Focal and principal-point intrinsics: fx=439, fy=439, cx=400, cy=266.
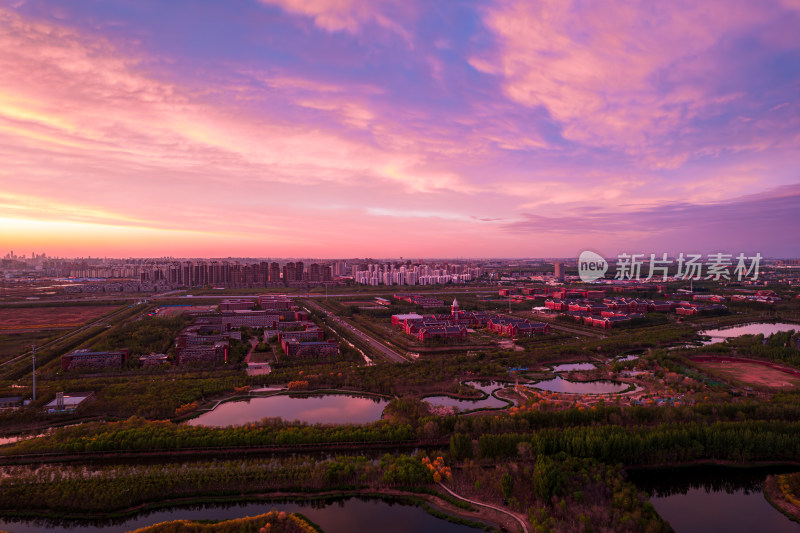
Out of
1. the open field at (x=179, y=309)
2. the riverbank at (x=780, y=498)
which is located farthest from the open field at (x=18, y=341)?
the riverbank at (x=780, y=498)

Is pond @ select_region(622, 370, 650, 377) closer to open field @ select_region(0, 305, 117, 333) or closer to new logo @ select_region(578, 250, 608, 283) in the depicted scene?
open field @ select_region(0, 305, 117, 333)

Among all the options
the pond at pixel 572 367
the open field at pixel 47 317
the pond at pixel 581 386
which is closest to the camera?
the pond at pixel 581 386

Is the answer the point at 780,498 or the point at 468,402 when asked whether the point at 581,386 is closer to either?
the point at 468,402

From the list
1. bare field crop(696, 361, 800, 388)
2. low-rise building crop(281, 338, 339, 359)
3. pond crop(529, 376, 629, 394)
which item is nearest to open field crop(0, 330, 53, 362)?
low-rise building crop(281, 338, 339, 359)

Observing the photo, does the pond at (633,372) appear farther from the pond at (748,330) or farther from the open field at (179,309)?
the open field at (179,309)

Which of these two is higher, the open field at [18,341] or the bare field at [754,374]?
the bare field at [754,374]

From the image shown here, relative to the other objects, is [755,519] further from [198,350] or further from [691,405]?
[198,350]
